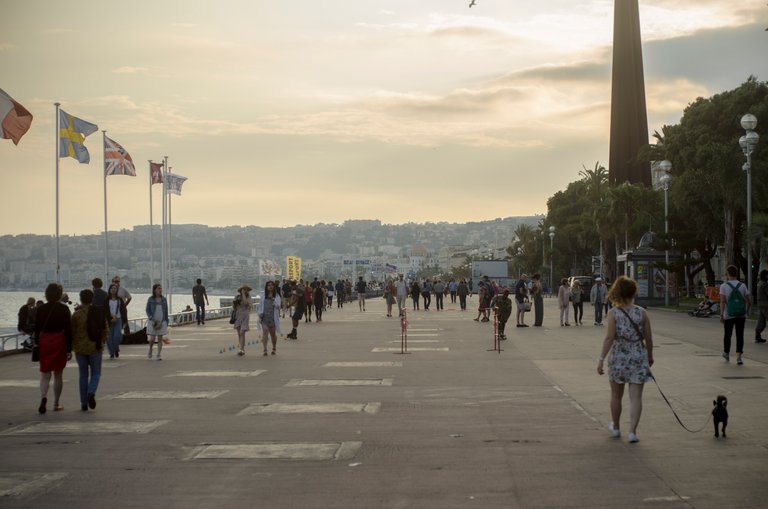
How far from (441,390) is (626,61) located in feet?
304

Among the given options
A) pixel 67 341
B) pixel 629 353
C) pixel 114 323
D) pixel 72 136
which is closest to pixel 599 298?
pixel 114 323

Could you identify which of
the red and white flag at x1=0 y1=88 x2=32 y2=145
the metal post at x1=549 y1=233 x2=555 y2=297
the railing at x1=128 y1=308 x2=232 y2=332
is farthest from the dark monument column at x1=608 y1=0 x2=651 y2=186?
the red and white flag at x1=0 y1=88 x2=32 y2=145

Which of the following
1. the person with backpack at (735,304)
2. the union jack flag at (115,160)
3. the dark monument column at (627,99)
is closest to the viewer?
the person with backpack at (735,304)

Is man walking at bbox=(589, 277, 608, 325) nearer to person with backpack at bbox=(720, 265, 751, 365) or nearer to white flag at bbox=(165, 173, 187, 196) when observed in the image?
→ person with backpack at bbox=(720, 265, 751, 365)

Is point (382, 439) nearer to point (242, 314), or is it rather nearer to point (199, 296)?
point (242, 314)

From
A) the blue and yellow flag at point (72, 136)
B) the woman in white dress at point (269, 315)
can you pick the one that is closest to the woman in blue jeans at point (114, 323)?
the woman in white dress at point (269, 315)

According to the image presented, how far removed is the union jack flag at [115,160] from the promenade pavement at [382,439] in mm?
23970

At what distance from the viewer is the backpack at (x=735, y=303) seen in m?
18.7

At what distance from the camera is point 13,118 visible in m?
25.5

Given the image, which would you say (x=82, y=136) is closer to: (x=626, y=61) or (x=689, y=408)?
(x=689, y=408)

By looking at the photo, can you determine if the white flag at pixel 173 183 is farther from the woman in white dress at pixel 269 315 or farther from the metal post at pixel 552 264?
the metal post at pixel 552 264

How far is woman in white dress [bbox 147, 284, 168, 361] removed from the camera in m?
22.5

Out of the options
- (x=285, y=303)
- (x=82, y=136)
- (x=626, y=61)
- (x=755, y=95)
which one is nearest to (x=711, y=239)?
(x=755, y=95)

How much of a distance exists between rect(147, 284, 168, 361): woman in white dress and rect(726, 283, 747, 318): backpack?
11902 millimetres
